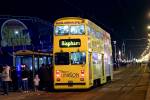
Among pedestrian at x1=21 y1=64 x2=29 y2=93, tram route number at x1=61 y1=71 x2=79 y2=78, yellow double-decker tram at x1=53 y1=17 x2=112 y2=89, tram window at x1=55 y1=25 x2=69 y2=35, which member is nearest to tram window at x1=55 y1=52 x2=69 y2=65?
yellow double-decker tram at x1=53 y1=17 x2=112 y2=89

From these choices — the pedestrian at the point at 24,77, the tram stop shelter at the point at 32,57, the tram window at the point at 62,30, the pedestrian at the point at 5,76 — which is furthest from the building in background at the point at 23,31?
the pedestrian at the point at 5,76

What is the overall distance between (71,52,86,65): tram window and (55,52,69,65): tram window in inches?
15.4

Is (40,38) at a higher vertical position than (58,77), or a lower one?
higher

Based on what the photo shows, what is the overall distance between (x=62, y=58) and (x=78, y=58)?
105 centimetres

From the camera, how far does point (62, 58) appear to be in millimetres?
30875

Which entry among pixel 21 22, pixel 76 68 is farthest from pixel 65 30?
pixel 21 22

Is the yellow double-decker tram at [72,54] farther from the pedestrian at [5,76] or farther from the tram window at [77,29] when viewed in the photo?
the pedestrian at [5,76]

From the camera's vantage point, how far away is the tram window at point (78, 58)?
30.5 m

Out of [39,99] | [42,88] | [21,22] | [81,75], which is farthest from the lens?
[21,22]

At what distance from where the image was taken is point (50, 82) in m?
33.8

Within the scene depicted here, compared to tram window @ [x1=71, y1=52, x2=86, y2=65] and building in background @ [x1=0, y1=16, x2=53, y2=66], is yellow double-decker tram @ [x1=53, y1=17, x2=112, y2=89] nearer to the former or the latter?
tram window @ [x1=71, y1=52, x2=86, y2=65]

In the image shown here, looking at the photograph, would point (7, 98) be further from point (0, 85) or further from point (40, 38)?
point (40, 38)

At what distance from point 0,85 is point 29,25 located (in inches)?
1571

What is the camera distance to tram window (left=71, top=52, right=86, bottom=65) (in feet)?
100
